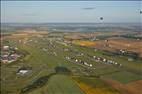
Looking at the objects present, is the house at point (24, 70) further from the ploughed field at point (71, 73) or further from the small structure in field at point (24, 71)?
the ploughed field at point (71, 73)

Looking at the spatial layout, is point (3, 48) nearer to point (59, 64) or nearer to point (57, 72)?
point (59, 64)

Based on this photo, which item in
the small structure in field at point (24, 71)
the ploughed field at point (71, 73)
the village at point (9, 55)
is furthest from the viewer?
the village at point (9, 55)

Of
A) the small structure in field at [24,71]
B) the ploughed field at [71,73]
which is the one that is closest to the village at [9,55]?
the ploughed field at [71,73]

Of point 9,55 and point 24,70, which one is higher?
point 9,55

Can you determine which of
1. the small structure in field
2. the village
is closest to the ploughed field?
the small structure in field

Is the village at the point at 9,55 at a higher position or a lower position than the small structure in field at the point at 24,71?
higher

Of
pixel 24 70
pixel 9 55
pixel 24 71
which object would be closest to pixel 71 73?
pixel 24 71

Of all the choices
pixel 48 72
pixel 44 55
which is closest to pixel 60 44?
pixel 44 55

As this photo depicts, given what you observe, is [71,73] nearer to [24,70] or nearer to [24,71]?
[24,71]
